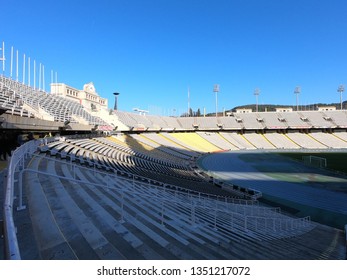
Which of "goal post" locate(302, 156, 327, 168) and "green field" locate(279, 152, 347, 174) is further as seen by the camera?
"goal post" locate(302, 156, 327, 168)

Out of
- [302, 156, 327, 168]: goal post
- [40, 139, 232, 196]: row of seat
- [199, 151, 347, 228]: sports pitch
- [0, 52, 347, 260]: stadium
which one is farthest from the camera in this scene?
[302, 156, 327, 168]: goal post

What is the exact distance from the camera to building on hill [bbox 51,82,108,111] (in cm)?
4665

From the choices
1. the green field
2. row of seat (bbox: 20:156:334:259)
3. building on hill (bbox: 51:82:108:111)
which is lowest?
the green field

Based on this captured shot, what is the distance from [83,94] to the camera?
56219 mm

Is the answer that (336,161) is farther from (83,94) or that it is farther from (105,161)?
(83,94)

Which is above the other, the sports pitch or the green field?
the green field

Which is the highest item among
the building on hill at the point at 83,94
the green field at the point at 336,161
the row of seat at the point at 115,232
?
the building on hill at the point at 83,94

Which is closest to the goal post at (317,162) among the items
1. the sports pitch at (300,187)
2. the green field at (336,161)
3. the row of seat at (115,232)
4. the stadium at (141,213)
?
the green field at (336,161)

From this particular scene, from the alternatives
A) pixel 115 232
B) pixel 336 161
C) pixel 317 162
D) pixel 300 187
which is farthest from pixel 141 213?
pixel 336 161

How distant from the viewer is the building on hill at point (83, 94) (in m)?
46.7

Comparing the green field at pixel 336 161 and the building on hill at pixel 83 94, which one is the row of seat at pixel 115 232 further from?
the building on hill at pixel 83 94

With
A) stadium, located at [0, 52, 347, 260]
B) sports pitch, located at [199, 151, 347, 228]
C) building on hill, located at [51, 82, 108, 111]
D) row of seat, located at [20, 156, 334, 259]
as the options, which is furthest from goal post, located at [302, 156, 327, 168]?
building on hill, located at [51, 82, 108, 111]

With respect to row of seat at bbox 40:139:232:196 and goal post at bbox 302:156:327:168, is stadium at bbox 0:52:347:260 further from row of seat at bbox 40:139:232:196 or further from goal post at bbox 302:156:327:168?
goal post at bbox 302:156:327:168

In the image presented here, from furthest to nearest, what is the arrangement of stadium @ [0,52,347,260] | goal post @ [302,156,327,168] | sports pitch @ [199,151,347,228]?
goal post @ [302,156,327,168], sports pitch @ [199,151,347,228], stadium @ [0,52,347,260]
